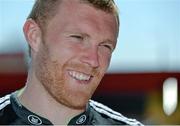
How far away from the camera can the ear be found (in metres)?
1.42

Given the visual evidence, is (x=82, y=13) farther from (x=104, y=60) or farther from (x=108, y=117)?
(x=108, y=117)

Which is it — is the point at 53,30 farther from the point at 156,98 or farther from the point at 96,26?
the point at 156,98

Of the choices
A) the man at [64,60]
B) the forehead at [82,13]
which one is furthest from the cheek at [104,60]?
the forehead at [82,13]

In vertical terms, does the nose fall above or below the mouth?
above

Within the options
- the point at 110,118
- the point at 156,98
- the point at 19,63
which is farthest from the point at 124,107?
the point at 110,118

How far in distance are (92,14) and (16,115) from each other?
0.44 meters

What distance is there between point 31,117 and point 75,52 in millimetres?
275

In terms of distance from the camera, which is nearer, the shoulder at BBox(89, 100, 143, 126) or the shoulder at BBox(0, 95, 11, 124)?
the shoulder at BBox(0, 95, 11, 124)

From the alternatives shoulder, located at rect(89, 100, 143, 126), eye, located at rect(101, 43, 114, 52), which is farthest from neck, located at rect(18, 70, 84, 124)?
eye, located at rect(101, 43, 114, 52)

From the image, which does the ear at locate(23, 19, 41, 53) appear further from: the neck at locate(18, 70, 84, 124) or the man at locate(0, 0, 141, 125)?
the neck at locate(18, 70, 84, 124)

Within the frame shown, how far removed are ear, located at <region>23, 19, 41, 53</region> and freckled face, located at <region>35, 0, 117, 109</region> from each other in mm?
29

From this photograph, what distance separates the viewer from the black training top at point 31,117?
138 centimetres

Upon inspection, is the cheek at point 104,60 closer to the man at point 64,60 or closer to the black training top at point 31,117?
the man at point 64,60

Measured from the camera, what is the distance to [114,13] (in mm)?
1445
